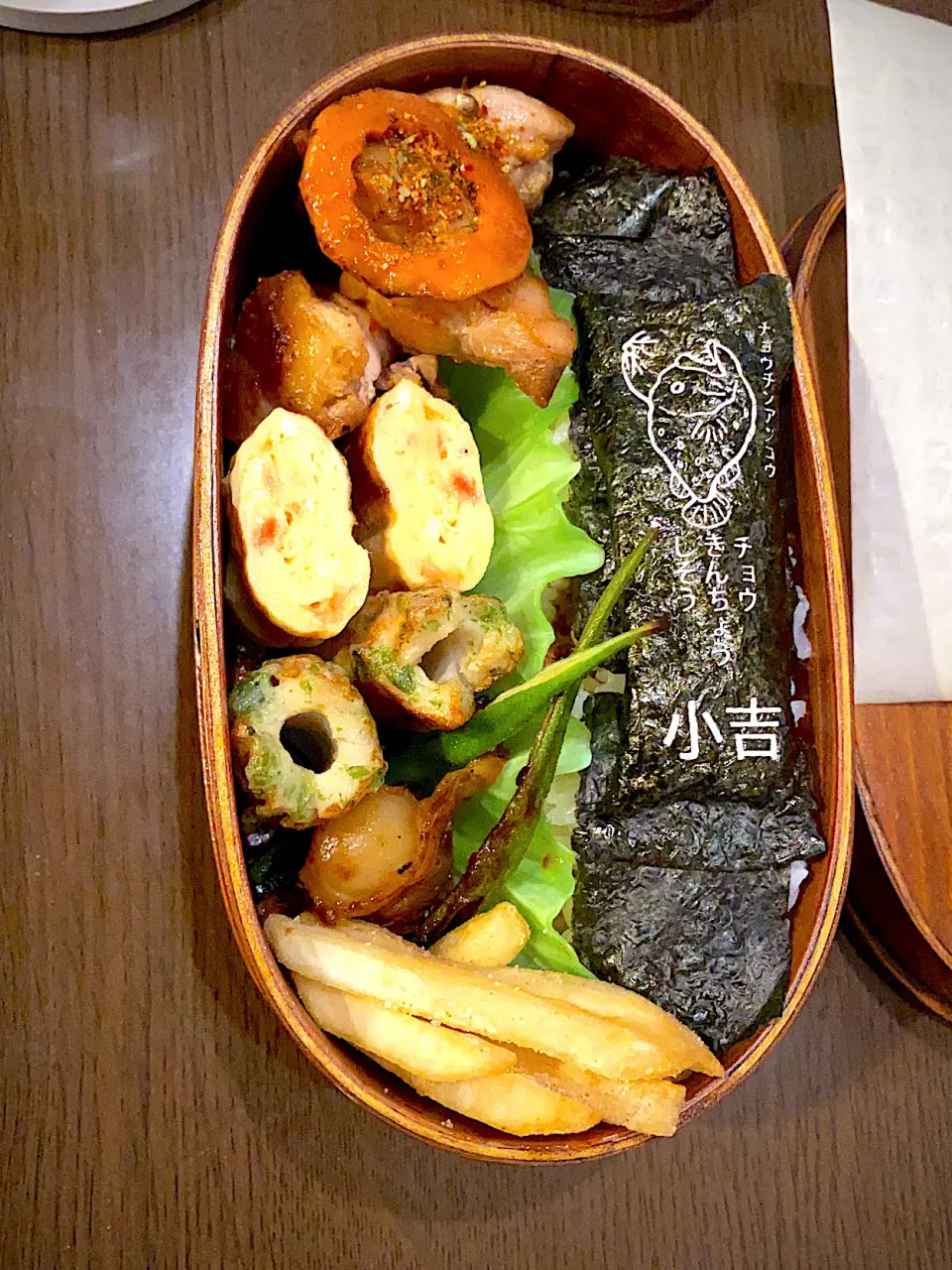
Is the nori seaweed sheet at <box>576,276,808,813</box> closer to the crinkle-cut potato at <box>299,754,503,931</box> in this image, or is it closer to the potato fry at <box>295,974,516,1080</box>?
the crinkle-cut potato at <box>299,754,503,931</box>

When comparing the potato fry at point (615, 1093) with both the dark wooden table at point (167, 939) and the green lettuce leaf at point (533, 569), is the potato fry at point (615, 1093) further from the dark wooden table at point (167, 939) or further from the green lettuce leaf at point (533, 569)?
the dark wooden table at point (167, 939)

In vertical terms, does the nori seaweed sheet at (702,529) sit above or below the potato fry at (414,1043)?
above

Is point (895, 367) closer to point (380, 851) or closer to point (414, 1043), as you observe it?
point (380, 851)

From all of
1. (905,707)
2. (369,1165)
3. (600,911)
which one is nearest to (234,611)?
(600,911)

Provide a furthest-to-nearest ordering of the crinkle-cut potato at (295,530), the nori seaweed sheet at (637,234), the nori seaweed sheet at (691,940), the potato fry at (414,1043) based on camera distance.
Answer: the nori seaweed sheet at (637,234), the nori seaweed sheet at (691,940), the crinkle-cut potato at (295,530), the potato fry at (414,1043)

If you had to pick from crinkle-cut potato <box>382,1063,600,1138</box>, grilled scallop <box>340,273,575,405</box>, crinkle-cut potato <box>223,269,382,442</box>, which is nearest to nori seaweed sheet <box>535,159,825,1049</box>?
grilled scallop <box>340,273,575,405</box>

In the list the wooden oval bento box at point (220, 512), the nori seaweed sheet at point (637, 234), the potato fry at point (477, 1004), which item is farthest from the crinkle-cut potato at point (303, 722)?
the nori seaweed sheet at point (637, 234)

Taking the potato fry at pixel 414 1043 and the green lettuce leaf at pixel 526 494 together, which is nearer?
→ the potato fry at pixel 414 1043
